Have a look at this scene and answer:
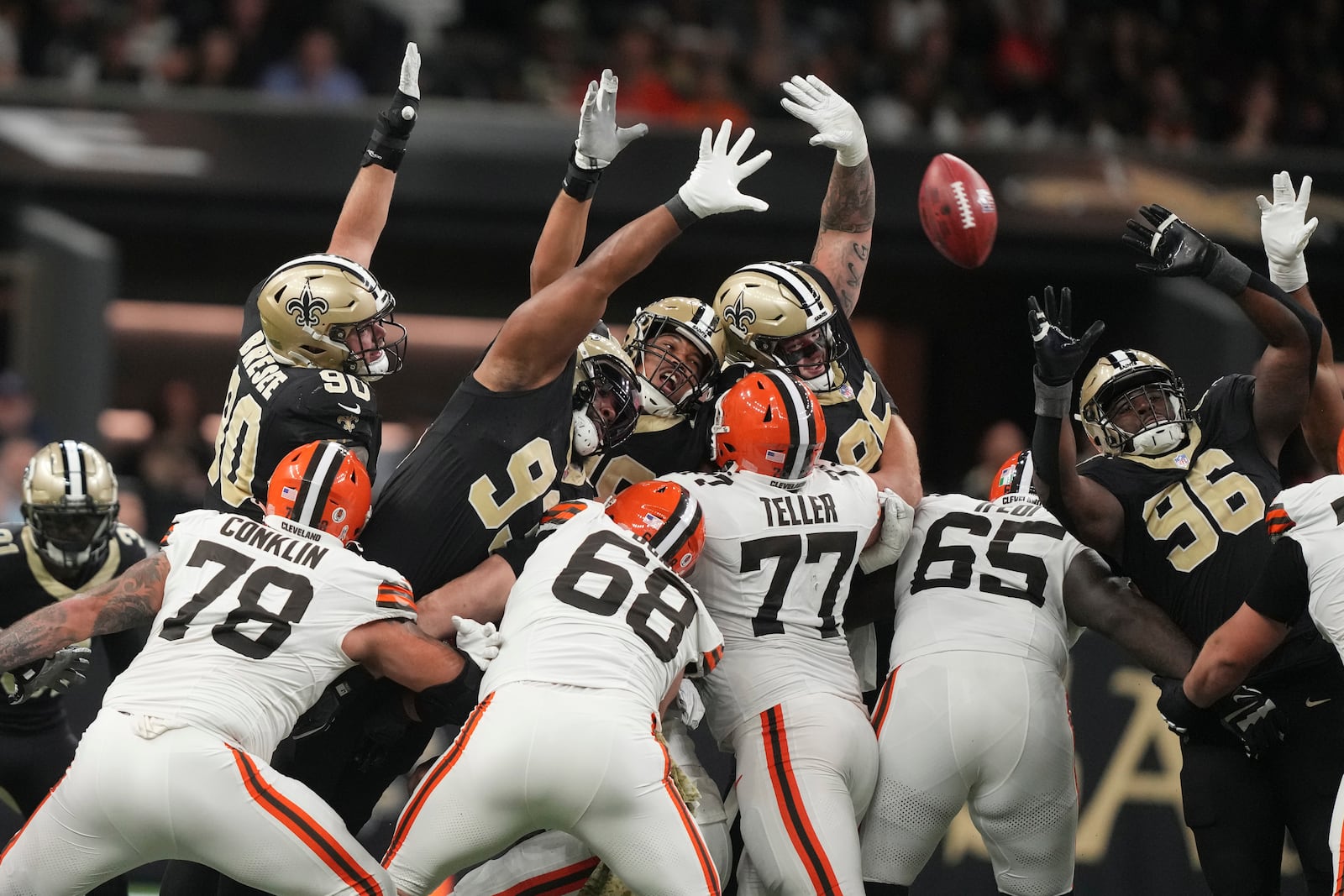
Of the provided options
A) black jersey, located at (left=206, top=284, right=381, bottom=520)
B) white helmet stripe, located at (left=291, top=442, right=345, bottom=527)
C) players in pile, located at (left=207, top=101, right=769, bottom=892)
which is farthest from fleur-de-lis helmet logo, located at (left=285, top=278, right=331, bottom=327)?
white helmet stripe, located at (left=291, top=442, right=345, bottom=527)

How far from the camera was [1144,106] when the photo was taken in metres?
14.9

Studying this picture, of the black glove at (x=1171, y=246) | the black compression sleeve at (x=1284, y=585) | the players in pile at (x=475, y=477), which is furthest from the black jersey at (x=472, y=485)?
the black compression sleeve at (x=1284, y=585)

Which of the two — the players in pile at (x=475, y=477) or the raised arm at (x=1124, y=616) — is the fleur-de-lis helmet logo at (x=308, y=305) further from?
the raised arm at (x=1124, y=616)

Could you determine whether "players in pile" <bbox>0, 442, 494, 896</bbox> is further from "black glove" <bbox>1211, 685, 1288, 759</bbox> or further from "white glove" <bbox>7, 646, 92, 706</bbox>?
"black glove" <bbox>1211, 685, 1288, 759</bbox>

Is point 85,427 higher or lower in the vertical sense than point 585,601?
lower

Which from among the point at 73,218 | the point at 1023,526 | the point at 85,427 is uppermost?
the point at 1023,526

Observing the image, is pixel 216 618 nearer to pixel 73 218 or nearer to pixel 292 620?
pixel 292 620

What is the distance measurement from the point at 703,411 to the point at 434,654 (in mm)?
1800

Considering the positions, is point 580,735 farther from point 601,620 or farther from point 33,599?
point 33,599

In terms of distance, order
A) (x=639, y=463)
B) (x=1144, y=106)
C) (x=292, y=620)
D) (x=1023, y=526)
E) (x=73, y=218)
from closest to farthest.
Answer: (x=292, y=620) < (x=1023, y=526) < (x=639, y=463) < (x=73, y=218) < (x=1144, y=106)

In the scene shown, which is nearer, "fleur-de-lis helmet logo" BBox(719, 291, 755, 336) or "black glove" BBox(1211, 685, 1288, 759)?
"black glove" BBox(1211, 685, 1288, 759)

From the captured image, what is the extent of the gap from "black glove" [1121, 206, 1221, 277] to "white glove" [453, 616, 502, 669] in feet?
8.42

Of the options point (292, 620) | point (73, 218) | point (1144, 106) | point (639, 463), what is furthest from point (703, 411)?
point (1144, 106)

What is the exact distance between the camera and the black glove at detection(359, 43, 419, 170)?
6898mm
